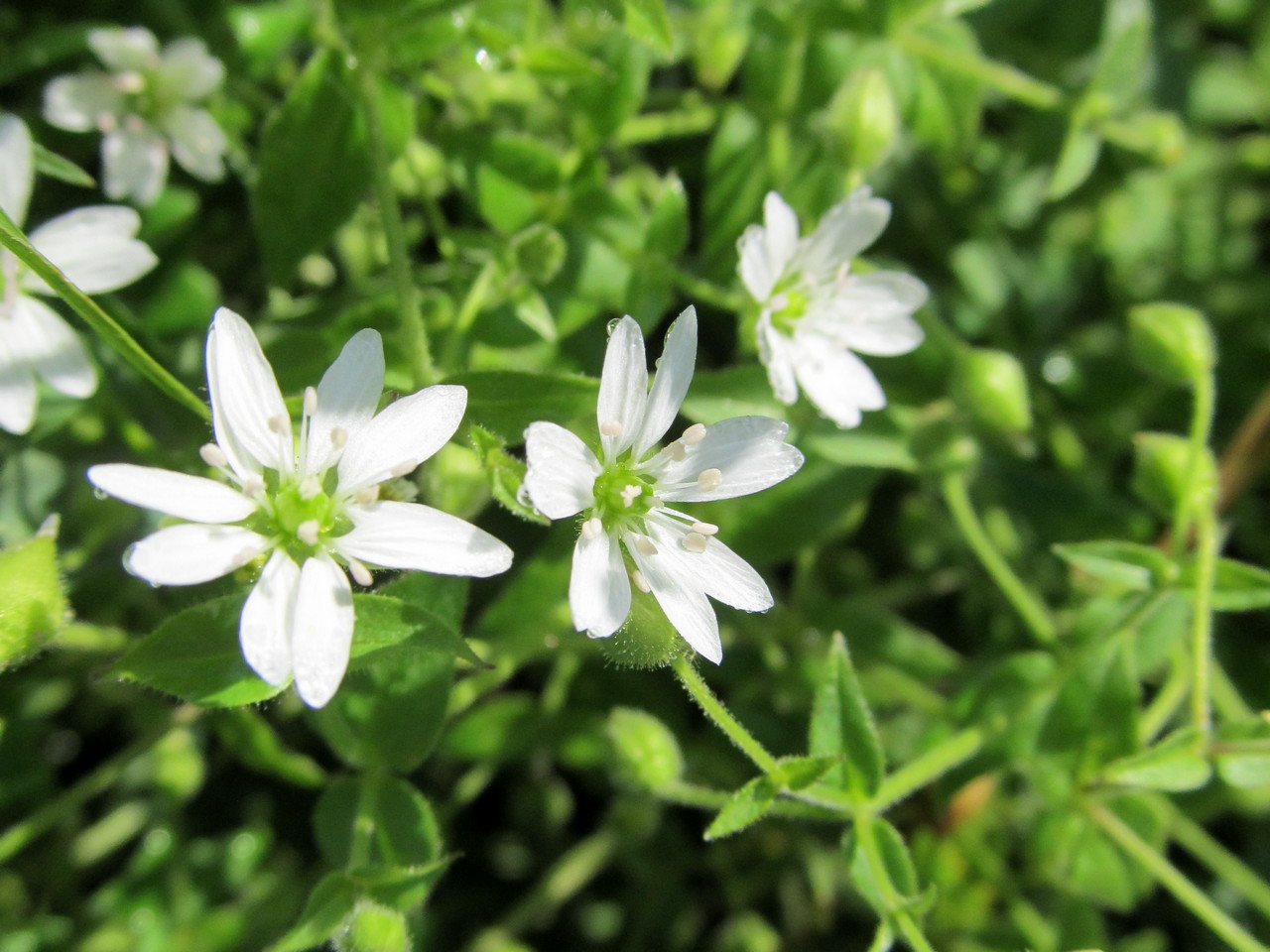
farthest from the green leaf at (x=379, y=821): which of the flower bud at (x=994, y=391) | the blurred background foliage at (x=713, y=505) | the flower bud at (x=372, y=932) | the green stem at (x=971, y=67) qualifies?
the green stem at (x=971, y=67)

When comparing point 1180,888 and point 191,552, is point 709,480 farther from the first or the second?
point 1180,888

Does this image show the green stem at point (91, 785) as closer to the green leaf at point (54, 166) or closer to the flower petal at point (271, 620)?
the flower petal at point (271, 620)

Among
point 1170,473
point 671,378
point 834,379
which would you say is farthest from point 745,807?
point 1170,473

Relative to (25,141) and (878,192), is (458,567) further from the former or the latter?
(878,192)

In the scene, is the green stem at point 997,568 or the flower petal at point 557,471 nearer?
the flower petal at point 557,471

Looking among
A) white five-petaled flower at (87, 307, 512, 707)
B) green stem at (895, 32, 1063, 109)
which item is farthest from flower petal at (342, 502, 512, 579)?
green stem at (895, 32, 1063, 109)

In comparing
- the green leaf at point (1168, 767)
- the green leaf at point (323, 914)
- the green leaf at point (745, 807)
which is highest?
the green leaf at point (745, 807)
